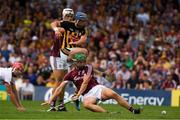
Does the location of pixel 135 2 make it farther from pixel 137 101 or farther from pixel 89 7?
pixel 137 101

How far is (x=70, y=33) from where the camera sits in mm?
19875

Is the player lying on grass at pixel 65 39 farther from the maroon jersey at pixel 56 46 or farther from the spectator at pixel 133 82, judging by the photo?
the spectator at pixel 133 82

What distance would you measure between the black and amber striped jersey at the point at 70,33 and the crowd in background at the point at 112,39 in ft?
27.7

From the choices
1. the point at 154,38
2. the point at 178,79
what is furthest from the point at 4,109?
the point at 154,38

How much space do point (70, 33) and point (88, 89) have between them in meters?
2.68

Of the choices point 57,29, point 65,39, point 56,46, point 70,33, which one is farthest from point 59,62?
point 57,29

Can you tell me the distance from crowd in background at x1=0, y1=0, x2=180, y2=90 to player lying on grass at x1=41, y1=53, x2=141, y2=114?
10.3 meters

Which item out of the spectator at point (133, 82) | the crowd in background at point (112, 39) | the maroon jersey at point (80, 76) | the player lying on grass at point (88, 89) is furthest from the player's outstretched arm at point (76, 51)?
the spectator at point (133, 82)

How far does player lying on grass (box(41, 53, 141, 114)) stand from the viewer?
57.3 ft

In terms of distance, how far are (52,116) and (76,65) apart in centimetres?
147

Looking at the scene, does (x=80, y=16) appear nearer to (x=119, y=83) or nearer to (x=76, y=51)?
(x=76, y=51)

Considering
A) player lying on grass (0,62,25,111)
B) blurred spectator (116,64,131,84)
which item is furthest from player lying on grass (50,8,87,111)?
blurred spectator (116,64,131,84)

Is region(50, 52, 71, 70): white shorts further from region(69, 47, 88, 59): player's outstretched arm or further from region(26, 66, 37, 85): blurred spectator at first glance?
region(26, 66, 37, 85): blurred spectator

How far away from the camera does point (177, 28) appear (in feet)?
114
